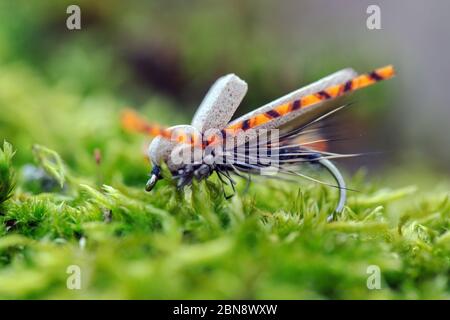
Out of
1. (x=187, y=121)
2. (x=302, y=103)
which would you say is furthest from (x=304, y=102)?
(x=187, y=121)

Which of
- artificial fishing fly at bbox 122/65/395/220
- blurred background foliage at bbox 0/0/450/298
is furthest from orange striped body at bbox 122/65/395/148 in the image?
blurred background foliage at bbox 0/0/450/298

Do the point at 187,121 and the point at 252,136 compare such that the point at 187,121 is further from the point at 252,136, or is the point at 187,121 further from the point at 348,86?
the point at 348,86

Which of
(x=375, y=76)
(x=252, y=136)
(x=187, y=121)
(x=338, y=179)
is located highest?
(x=187, y=121)

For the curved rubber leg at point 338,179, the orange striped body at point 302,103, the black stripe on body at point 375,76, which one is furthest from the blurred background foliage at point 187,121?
the black stripe on body at point 375,76

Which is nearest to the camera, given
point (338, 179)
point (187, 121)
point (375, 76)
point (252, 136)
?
point (375, 76)

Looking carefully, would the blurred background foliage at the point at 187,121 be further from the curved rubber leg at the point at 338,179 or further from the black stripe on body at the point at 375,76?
the black stripe on body at the point at 375,76

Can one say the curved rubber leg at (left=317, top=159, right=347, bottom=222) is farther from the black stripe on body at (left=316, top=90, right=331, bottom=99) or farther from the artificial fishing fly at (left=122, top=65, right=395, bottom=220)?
the black stripe on body at (left=316, top=90, right=331, bottom=99)

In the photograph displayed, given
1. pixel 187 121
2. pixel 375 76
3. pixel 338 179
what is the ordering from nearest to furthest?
1. pixel 375 76
2. pixel 338 179
3. pixel 187 121
